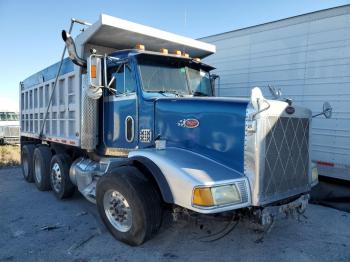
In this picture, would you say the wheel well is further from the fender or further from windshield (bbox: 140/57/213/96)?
windshield (bbox: 140/57/213/96)

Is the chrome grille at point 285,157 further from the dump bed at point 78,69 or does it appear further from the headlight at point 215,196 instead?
the dump bed at point 78,69

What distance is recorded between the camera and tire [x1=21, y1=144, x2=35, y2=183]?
811cm

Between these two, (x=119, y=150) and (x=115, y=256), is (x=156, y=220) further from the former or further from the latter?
(x=119, y=150)

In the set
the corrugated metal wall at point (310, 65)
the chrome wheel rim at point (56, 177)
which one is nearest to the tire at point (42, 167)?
the chrome wheel rim at point (56, 177)

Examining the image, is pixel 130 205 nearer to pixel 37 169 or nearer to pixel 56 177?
pixel 56 177

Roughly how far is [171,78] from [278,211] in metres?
2.41

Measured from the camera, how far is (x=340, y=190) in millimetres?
5855

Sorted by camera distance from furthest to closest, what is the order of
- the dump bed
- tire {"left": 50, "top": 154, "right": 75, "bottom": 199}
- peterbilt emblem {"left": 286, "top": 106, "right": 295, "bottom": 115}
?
1. tire {"left": 50, "top": 154, "right": 75, "bottom": 199}
2. the dump bed
3. peterbilt emblem {"left": 286, "top": 106, "right": 295, "bottom": 115}

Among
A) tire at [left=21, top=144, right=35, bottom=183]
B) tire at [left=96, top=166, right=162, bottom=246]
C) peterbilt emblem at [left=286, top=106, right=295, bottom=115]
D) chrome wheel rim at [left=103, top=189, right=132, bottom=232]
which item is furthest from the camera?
tire at [left=21, top=144, right=35, bottom=183]

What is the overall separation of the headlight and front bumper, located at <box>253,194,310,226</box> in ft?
1.19

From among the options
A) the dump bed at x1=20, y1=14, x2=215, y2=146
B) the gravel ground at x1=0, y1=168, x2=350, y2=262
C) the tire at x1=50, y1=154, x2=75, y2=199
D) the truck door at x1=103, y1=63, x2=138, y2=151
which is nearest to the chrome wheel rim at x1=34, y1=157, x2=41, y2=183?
the dump bed at x1=20, y1=14, x2=215, y2=146

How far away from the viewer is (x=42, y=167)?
7.16 meters

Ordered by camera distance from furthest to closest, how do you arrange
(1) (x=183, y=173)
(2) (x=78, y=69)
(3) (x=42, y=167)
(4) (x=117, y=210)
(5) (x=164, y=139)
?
(3) (x=42, y=167), (2) (x=78, y=69), (5) (x=164, y=139), (4) (x=117, y=210), (1) (x=183, y=173)

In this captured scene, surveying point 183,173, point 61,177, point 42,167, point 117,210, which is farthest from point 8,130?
point 183,173
